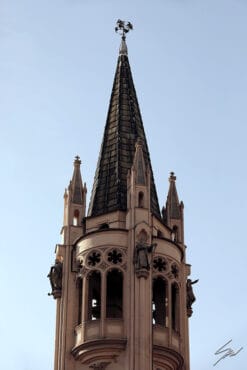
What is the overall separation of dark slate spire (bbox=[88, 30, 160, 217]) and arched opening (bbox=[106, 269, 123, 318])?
12.6 feet

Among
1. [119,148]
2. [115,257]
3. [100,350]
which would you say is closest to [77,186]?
[119,148]

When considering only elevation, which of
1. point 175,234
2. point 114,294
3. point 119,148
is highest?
point 119,148

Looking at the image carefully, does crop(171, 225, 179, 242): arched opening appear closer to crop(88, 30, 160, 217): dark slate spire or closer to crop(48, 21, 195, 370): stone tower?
crop(48, 21, 195, 370): stone tower

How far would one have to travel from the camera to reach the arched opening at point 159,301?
59156 millimetres

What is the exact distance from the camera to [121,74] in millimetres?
69562

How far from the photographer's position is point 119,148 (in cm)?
6481

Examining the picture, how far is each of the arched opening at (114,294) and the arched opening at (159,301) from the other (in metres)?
1.71

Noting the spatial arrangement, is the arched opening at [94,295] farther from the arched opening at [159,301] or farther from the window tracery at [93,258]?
the arched opening at [159,301]

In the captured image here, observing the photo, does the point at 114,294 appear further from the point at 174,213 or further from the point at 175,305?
the point at 174,213

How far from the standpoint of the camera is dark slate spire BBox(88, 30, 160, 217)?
205 ft

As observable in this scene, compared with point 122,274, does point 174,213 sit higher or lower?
higher

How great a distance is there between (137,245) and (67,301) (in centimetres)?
443

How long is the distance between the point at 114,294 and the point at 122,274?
6.43ft

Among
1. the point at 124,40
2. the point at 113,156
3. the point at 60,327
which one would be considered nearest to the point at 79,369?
the point at 60,327
